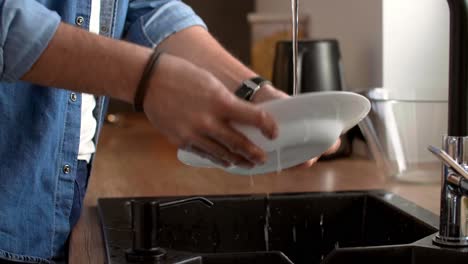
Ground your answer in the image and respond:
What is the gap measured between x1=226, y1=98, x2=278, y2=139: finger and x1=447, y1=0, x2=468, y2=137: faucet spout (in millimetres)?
381

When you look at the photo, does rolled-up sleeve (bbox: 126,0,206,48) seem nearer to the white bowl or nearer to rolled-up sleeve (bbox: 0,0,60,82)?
the white bowl

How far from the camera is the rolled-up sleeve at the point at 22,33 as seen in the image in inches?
28.9

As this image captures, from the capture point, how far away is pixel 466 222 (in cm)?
101

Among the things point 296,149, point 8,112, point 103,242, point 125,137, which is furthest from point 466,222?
point 125,137

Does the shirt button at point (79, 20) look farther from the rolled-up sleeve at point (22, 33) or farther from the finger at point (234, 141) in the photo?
the finger at point (234, 141)

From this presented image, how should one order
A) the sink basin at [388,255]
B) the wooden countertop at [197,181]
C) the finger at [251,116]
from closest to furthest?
the finger at [251,116], the sink basin at [388,255], the wooden countertop at [197,181]

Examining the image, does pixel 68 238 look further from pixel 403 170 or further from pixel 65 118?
pixel 403 170

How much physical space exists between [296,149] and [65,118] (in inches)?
14.1

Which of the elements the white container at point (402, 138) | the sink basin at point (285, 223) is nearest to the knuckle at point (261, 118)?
the sink basin at point (285, 223)

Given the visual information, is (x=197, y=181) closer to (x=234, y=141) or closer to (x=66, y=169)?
(x=66, y=169)

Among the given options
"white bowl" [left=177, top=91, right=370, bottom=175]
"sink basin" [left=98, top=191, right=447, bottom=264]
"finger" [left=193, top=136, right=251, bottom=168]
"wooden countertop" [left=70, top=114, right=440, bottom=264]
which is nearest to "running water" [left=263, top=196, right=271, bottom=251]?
"sink basin" [left=98, top=191, right=447, bottom=264]

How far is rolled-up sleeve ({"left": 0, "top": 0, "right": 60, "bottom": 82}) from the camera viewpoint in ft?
2.40

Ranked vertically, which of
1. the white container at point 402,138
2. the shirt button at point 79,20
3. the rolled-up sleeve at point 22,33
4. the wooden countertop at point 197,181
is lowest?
the wooden countertop at point 197,181

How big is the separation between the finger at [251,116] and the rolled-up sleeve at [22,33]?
0.59ft
